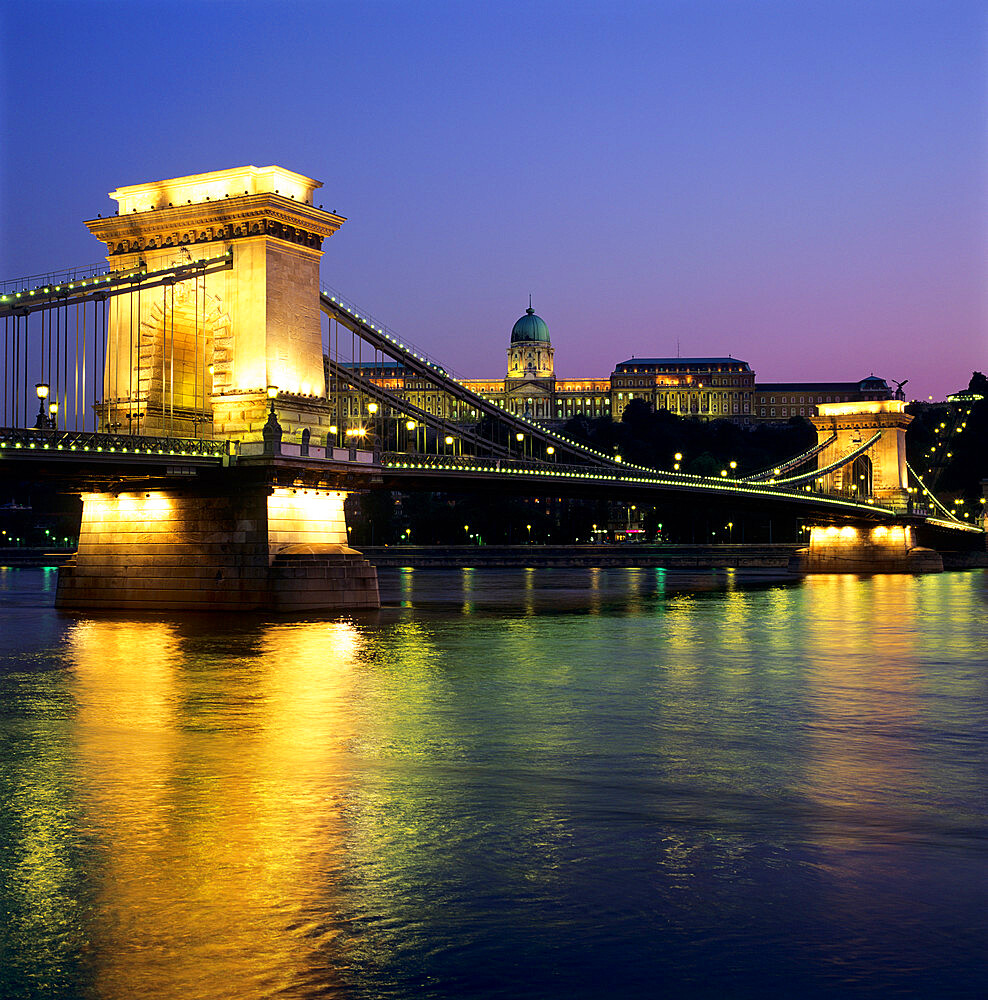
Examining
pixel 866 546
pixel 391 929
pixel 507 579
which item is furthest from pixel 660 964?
pixel 866 546

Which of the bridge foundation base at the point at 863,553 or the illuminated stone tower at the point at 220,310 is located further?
the bridge foundation base at the point at 863,553

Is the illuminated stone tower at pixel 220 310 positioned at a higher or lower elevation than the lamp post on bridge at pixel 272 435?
higher

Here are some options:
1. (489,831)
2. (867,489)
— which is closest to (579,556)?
(867,489)

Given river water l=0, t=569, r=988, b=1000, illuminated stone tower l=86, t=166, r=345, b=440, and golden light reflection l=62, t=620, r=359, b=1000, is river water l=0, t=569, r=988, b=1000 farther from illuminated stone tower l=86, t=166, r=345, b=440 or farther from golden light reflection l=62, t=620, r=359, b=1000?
illuminated stone tower l=86, t=166, r=345, b=440

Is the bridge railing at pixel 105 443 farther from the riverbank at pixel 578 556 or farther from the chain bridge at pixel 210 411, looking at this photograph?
the riverbank at pixel 578 556

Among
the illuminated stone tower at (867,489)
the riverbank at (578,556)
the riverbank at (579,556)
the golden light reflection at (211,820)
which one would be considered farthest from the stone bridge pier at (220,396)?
the riverbank at (578,556)

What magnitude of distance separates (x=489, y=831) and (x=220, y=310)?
3214cm

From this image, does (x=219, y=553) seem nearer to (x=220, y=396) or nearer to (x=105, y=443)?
(x=220, y=396)

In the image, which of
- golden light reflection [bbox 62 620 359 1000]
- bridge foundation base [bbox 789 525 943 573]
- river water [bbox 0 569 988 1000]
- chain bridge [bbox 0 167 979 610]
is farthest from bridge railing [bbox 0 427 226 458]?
bridge foundation base [bbox 789 525 943 573]

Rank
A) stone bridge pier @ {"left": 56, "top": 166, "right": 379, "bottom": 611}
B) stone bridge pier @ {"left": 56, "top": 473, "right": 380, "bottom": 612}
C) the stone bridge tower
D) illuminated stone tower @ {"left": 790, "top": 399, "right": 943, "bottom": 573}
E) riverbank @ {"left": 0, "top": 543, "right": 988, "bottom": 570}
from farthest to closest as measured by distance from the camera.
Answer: riverbank @ {"left": 0, "top": 543, "right": 988, "bottom": 570} → the stone bridge tower → illuminated stone tower @ {"left": 790, "top": 399, "right": 943, "bottom": 573} → stone bridge pier @ {"left": 56, "top": 166, "right": 379, "bottom": 611} → stone bridge pier @ {"left": 56, "top": 473, "right": 380, "bottom": 612}

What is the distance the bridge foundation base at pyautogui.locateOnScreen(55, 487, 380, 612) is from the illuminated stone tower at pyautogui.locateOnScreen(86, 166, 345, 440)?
8.18ft

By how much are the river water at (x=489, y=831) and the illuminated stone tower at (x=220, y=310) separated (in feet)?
52.6

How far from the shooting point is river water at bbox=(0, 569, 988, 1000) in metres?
7.24

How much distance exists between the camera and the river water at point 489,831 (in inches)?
285
